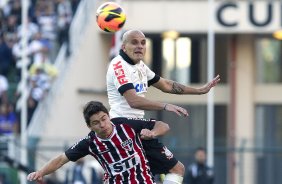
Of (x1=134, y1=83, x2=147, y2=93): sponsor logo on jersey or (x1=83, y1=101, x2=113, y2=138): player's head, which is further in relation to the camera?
(x1=134, y1=83, x2=147, y2=93): sponsor logo on jersey

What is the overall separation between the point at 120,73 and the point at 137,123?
584 mm

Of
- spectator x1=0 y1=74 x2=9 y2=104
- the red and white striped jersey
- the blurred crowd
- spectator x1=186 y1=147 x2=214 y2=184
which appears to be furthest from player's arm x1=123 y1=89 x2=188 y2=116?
spectator x1=0 y1=74 x2=9 y2=104

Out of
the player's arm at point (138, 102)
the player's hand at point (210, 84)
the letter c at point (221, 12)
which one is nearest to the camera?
the player's arm at point (138, 102)

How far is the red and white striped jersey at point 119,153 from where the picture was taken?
14469 millimetres

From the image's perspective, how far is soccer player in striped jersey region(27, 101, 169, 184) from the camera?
14.4 meters

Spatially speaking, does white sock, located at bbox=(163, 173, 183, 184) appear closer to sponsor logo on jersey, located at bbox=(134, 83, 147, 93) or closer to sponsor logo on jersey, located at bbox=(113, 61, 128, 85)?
sponsor logo on jersey, located at bbox=(134, 83, 147, 93)

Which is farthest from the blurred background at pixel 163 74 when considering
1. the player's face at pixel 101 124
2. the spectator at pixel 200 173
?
the player's face at pixel 101 124

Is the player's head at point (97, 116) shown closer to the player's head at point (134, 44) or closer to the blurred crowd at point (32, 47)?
the player's head at point (134, 44)

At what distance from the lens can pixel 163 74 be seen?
33.3m

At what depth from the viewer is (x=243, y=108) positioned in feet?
107

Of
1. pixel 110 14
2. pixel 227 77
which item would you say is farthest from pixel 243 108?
pixel 110 14

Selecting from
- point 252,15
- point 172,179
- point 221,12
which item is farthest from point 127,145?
point 252,15

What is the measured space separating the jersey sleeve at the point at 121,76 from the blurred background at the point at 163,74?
34.1ft

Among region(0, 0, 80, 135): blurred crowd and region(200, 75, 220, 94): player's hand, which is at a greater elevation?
region(200, 75, 220, 94): player's hand
